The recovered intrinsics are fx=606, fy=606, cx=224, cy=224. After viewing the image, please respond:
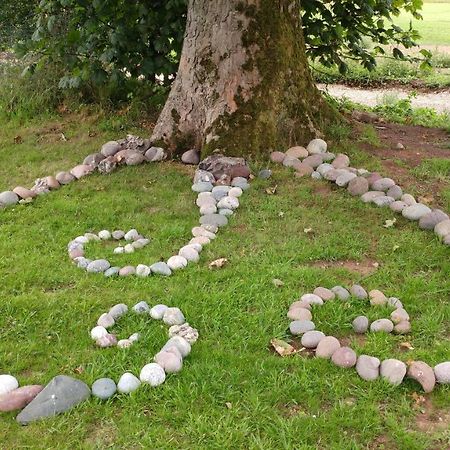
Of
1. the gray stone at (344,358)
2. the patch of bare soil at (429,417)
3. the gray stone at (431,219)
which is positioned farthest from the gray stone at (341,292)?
the gray stone at (431,219)

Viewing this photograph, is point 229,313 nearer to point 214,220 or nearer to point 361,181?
point 214,220

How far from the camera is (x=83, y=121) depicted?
588cm

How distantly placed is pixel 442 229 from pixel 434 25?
16401 mm

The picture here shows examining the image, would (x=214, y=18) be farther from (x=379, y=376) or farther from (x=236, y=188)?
(x=379, y=376)

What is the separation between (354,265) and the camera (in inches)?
139

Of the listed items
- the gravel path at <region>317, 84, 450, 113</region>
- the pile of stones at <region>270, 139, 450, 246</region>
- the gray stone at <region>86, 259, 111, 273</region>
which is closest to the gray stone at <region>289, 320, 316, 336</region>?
the gray stone at <region>86, 259, 111, 273</region>

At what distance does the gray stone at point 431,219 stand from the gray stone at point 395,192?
1.07 ft

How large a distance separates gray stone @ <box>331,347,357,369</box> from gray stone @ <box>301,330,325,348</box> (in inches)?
5.1

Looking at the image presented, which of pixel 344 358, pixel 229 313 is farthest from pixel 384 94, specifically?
pixel 344 358

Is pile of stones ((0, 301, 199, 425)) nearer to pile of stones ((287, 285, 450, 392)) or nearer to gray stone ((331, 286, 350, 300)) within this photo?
pile of stones ((287, 285, 450, 392))

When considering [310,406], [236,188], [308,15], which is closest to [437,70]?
[308,15]

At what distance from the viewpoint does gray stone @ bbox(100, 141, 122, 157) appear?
495 cm

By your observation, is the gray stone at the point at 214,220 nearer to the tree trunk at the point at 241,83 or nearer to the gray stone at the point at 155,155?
the tree trunk at the point at 241,83

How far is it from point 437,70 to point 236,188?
925 cm
